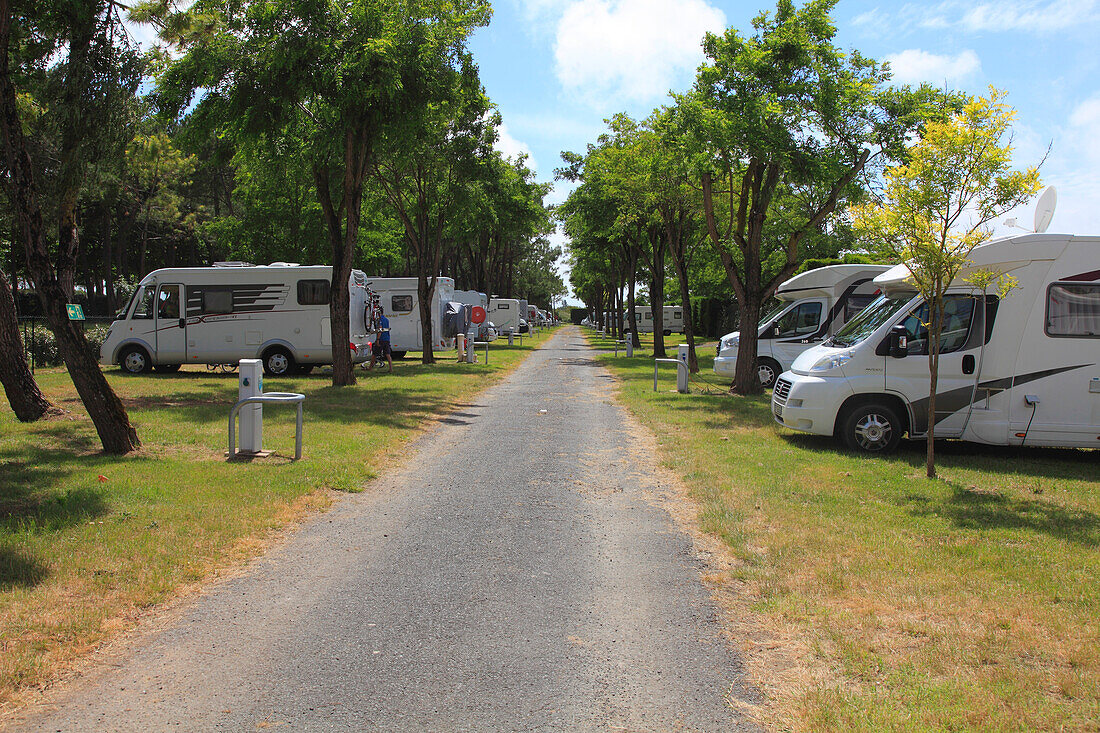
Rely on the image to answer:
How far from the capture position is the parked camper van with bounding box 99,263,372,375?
2006 centimetres

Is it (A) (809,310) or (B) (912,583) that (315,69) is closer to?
(A) (809,310)

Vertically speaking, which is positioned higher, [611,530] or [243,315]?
[243,315]

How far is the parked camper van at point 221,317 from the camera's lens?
2006 centimetres

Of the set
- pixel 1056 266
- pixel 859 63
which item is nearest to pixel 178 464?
pixel 1056 266

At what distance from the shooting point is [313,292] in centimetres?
2014

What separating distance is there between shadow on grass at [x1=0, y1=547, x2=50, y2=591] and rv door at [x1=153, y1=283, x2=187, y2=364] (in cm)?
1616

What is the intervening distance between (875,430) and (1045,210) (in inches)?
131

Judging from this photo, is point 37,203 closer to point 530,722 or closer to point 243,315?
point 530,722

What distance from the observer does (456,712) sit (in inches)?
135

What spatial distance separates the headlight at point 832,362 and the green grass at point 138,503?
18.5ft

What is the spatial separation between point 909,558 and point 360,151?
14.3 meters

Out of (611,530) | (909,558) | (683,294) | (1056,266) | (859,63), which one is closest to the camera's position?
(909,558)

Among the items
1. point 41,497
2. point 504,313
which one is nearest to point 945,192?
point 41,497

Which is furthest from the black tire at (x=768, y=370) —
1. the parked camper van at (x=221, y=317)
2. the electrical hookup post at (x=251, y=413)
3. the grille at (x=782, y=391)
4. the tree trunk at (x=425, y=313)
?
the electrical hookup post at (x=251, y=413)
